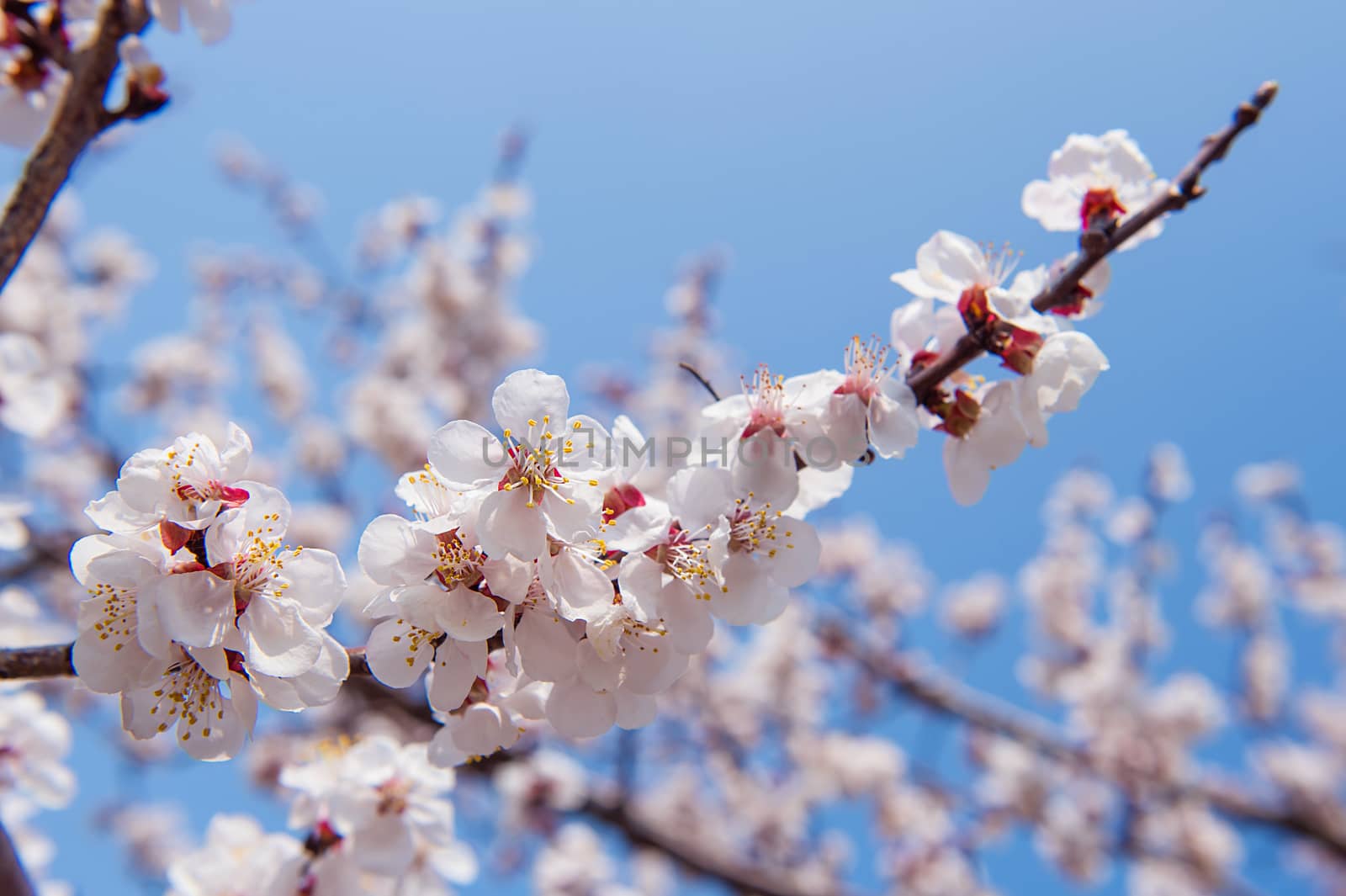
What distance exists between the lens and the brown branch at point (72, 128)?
4.89ft

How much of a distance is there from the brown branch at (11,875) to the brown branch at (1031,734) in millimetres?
5492

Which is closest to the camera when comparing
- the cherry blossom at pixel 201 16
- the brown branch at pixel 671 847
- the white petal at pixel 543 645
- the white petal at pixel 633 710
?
the white petal at pixel 543 645

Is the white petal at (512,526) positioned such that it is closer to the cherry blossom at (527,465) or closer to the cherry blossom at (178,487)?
the cherry blossom at (527,465)

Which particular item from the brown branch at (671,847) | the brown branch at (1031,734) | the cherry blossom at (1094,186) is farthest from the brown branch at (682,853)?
the cherry blossom at (1094,186)

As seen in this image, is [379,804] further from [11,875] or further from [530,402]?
[530,402]

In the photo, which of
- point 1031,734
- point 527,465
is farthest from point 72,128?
point 1031,734

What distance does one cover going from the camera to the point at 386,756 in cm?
169

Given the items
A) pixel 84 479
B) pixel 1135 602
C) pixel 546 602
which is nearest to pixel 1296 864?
pixel 1135 602

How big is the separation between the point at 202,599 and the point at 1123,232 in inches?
65.4

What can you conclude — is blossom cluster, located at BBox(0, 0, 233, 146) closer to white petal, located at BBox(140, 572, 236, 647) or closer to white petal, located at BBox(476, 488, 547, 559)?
white petal, located at BBox(140, 572, 236, 647)

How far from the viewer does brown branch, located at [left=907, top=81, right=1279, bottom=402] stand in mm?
1388

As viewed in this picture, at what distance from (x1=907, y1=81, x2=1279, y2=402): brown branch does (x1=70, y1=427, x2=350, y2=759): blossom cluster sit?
1062 millimetres

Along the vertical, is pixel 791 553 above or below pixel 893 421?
below

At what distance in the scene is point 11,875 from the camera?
124 centimetres
